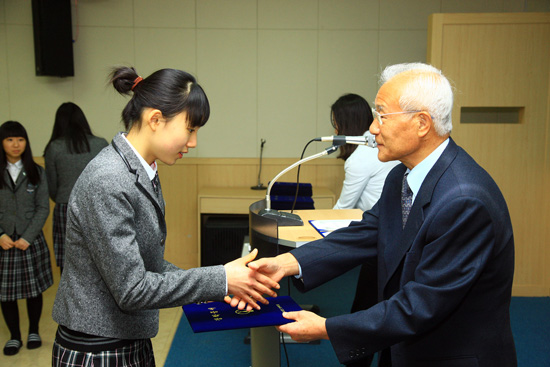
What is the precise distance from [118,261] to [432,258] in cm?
75

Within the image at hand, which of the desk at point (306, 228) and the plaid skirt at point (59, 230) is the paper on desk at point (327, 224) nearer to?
the desk at point (306, 228)

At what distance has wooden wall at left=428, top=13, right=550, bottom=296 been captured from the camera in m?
3.79

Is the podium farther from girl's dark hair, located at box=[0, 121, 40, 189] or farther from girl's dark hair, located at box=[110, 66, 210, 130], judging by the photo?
girl's dark hair, located at box=[0, 121, 40, 189]

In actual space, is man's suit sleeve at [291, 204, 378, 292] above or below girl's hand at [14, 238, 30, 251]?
above

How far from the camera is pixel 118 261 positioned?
1.21 meters

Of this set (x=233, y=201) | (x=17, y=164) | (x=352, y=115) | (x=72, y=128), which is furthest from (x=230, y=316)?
(x=233, y=201)

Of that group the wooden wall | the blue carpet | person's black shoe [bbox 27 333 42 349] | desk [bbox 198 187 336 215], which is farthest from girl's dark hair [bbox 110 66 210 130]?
desk [bbox 198 187 336 215]

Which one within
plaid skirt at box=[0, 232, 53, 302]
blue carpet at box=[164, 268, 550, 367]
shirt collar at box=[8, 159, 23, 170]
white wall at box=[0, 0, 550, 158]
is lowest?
blue carpet at box=[164, 268, 550, 367]

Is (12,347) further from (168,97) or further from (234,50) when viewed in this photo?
(234,50)

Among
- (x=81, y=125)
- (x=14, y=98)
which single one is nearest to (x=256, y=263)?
(x=81, y=125)

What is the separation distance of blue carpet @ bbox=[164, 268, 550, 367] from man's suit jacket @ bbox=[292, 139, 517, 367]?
1698mm

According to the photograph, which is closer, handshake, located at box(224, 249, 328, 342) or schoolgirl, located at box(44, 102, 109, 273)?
handshake, located at box(224, 249, 328, 342)

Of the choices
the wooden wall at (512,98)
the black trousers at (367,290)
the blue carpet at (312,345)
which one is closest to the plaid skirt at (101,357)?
the black trousers at (367,290)

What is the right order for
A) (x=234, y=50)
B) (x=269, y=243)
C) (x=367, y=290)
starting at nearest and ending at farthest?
1. (x=269, y=243)
2. (x=367, y=290)
3. (x=234, y=50)
